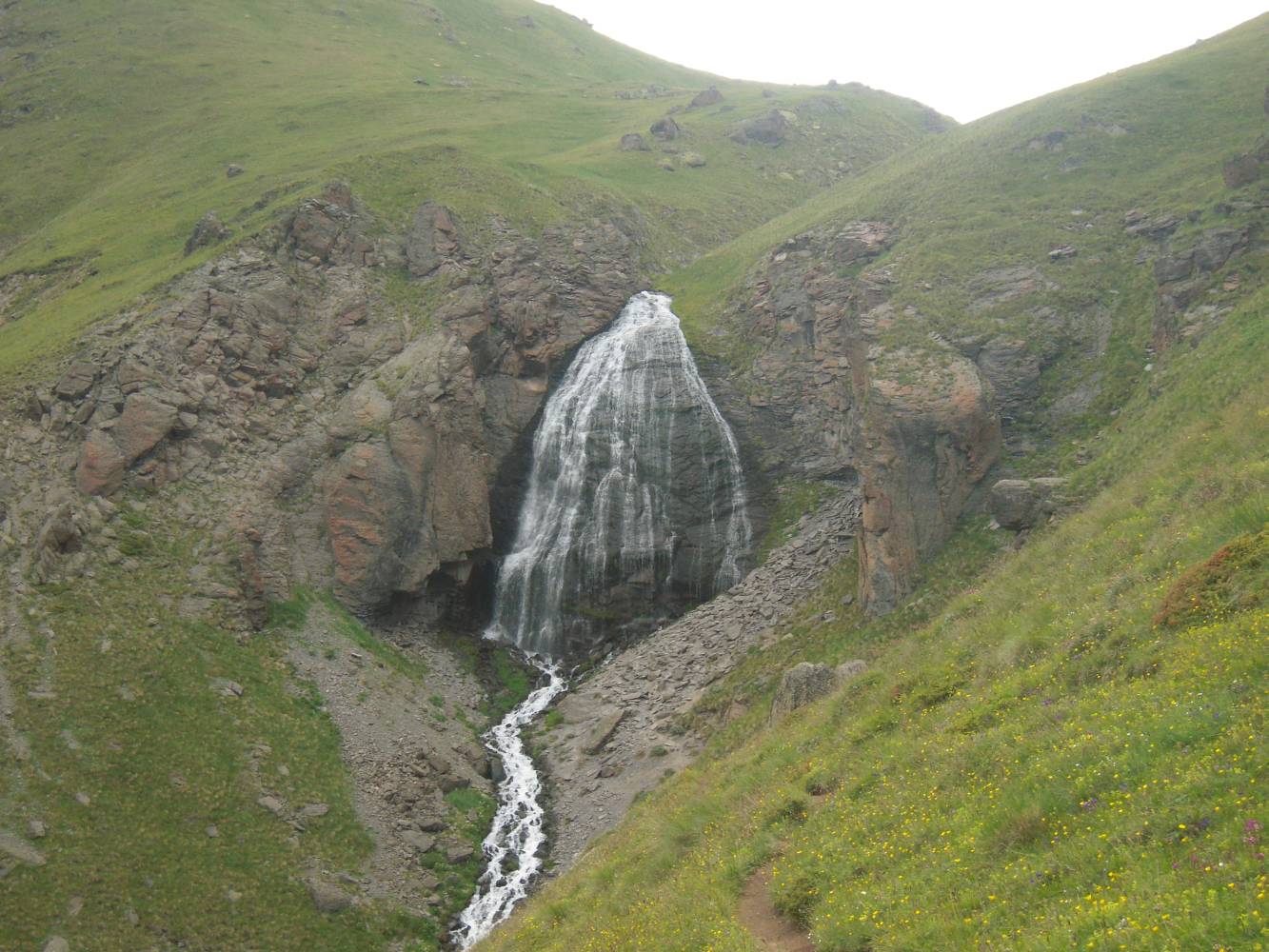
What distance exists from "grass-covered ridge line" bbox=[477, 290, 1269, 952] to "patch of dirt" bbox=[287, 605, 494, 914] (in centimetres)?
1003

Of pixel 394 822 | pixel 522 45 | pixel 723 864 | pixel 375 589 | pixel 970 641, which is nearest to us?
pixel 723 864

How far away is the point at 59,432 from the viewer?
37.8 meters

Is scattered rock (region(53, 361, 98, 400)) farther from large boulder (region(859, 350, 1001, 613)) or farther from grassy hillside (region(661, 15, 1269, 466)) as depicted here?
large boulder (region(859, 350, 1001, 613))

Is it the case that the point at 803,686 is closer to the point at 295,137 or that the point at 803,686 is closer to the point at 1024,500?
the point at 1024,500

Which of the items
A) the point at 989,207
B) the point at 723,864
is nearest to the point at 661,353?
the point at 989,207

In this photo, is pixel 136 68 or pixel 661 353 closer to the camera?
pixel 661 353

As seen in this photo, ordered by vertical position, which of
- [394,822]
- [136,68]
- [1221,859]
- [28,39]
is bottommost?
[394,822]

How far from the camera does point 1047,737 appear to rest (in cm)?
1143

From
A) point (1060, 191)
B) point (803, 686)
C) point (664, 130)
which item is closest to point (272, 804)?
point (803, 686)

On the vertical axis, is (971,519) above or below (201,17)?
below

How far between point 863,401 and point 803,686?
1606 centimetres

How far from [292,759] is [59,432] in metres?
20.6

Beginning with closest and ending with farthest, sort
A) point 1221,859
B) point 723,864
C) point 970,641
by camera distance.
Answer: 1. point 1221,859
2. point 723,864
3. point 970,641

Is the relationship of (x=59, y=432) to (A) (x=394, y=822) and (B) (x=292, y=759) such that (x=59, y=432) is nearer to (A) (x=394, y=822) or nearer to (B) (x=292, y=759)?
(B) (x=292, y=759)
